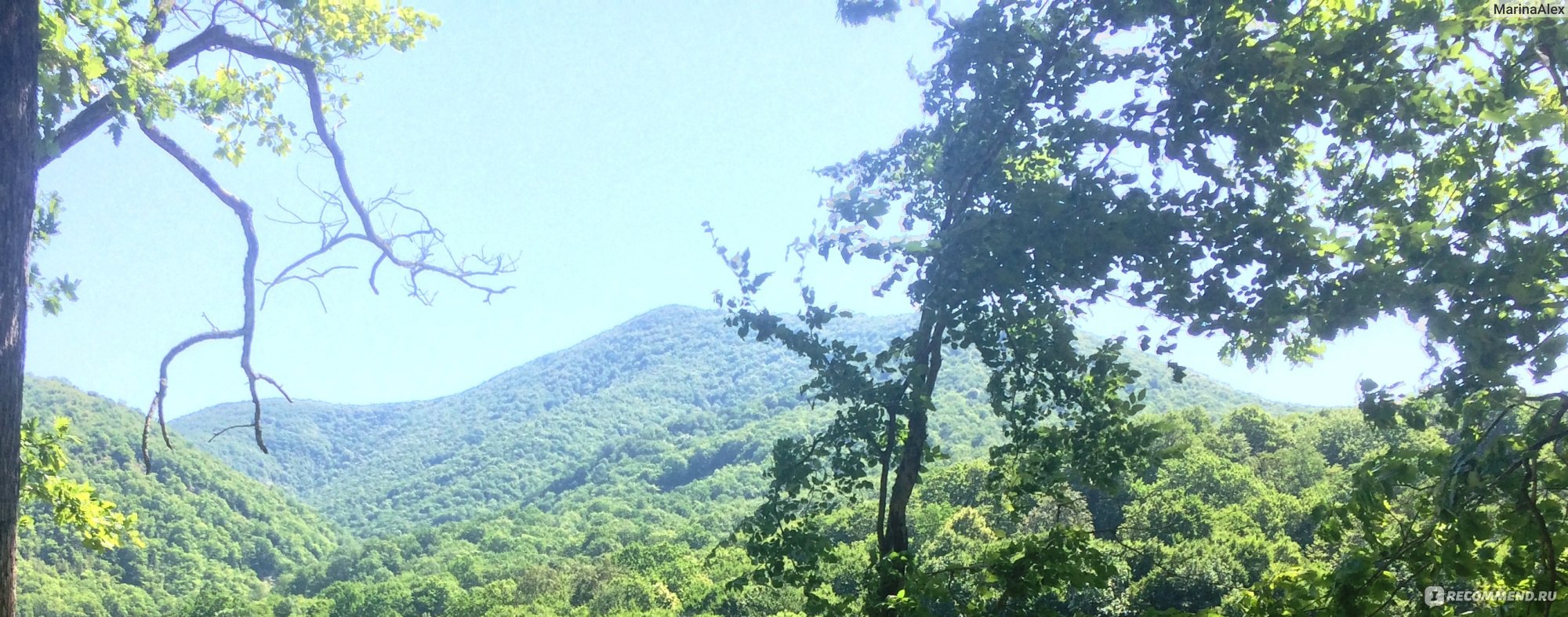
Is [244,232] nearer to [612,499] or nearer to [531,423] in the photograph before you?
[612,499]

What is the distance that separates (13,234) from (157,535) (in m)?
81.1

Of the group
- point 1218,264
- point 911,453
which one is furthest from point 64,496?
point 1218,264

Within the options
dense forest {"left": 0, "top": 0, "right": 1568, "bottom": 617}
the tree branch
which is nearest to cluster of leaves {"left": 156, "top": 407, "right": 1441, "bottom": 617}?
dense forest {"left": 0, "top": 0, "right": 1568, "bottom": 617}

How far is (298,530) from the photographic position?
276ft

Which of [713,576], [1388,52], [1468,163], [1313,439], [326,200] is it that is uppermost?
[326,200]

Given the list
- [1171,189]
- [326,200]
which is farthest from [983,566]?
[326,200]

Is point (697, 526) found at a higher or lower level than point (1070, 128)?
lower

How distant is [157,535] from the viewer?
68375 mm

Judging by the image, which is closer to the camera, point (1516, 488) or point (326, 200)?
point (1516, 488)

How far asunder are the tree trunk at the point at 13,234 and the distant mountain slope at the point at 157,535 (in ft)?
212

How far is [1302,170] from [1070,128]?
1.20 meters

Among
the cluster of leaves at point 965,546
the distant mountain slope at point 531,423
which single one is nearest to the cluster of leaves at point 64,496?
the cluster of leaves at point 965,546

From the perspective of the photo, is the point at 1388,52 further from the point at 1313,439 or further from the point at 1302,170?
the point at 1313,439

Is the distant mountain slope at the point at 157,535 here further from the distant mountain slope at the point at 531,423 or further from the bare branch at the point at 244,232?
the bare branch at the point at 244,232
